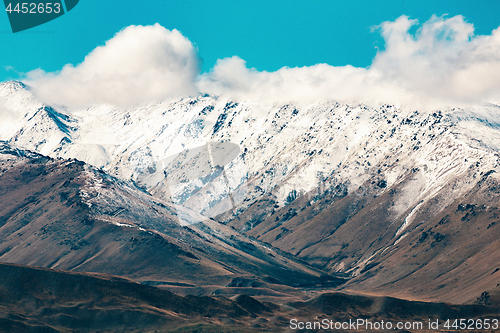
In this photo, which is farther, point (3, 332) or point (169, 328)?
point (169, 328)

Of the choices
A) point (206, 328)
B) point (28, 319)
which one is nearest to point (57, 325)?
point (28, 319)

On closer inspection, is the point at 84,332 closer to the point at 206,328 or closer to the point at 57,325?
the point at 57,325

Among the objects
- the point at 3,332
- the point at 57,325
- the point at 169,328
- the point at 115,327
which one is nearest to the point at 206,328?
the point at 169,328

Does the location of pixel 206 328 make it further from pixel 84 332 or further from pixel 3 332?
pixel 3 332

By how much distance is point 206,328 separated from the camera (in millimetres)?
198750

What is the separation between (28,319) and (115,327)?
3007 cm

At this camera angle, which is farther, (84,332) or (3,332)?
(84,332)

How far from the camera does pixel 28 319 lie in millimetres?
194875

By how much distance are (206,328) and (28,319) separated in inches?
2457

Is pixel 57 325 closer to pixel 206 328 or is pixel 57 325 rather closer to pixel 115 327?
pixel 115 327

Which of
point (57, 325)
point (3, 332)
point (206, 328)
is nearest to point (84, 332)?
point (57, 325)

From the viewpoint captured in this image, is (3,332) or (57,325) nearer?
(3,332)

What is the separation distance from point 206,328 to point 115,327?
1285 inches

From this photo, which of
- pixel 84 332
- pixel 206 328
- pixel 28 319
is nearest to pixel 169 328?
pixel 206 328
